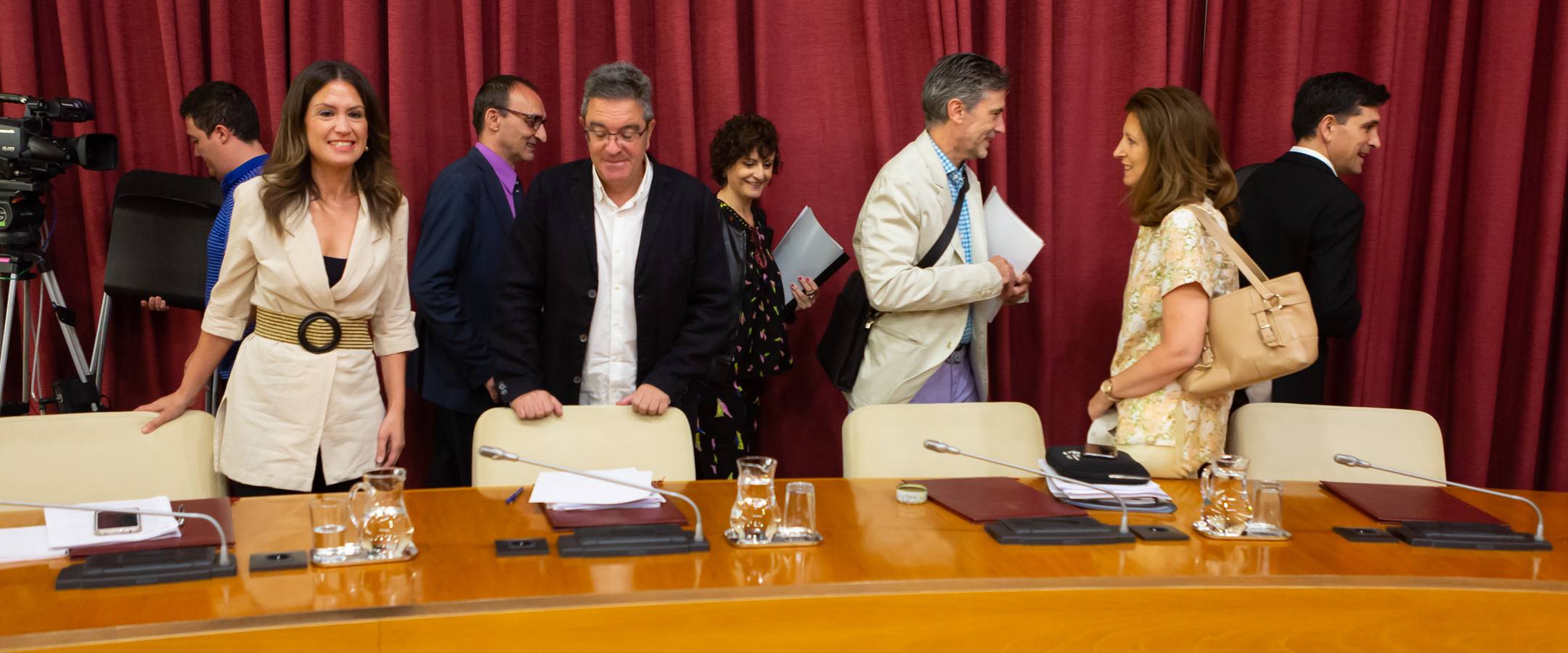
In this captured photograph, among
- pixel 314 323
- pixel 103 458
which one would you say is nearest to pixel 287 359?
pixel 314 323

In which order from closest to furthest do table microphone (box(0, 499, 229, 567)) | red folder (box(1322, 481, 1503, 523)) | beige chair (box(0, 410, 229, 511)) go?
table microphone (box(0, 499, 229, 567)), red folder (box(1322, 481, 1503, 523)), beige chair (box(0, 410, 229, 511))

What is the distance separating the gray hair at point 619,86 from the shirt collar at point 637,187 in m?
0.15

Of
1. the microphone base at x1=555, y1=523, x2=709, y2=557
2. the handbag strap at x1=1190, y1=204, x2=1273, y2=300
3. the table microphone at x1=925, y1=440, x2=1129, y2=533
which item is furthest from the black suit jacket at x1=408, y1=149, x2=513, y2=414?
the handbag strap at x1=1190, y1=204, x2=1273, y2=300

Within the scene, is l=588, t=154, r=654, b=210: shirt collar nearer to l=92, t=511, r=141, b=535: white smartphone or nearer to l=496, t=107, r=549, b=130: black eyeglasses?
l=496, t=107, r=549, b=130: black eyeglasses

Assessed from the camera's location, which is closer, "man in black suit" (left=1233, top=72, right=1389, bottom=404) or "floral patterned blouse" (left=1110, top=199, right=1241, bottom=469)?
"floral patterned blouse" (left=1110, top=199, right=1241, bottom=469)

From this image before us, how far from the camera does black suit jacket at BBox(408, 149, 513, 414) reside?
2.90 m

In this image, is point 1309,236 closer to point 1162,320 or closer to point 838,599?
point 1162,320

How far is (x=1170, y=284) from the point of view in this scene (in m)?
2.43

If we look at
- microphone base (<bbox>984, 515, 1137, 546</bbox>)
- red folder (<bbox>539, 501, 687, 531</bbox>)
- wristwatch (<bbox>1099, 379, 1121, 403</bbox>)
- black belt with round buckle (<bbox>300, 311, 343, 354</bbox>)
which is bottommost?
microphone base (<bbox>984, 515, 1137, 546</bbox>)

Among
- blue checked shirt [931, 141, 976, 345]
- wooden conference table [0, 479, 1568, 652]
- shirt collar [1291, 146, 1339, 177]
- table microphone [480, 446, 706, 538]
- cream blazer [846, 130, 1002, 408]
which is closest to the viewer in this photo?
wooden conference table [0, 479, 1568, 652]

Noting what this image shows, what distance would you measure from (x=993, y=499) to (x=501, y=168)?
171cm

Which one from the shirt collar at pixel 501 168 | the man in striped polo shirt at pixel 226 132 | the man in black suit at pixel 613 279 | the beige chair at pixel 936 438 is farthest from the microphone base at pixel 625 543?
the man in striped polo shirt at pixel 226 132

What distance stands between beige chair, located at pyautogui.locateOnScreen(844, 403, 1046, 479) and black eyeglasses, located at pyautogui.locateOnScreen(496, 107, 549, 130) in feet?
4.26

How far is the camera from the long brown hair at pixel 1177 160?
2.54 metres
